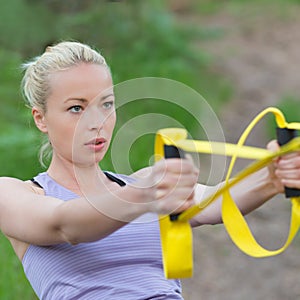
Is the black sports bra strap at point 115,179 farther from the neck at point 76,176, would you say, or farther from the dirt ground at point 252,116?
the dirt ground at point 252,116

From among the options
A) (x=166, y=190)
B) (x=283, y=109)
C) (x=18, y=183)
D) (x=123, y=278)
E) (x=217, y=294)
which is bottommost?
(x=217, y=294)

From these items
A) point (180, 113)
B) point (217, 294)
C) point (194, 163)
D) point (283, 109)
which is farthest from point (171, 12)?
point (194, 163)

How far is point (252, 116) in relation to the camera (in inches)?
323

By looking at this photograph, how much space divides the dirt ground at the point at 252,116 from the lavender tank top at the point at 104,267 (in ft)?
8.64

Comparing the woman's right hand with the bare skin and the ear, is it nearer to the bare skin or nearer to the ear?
the bare skin

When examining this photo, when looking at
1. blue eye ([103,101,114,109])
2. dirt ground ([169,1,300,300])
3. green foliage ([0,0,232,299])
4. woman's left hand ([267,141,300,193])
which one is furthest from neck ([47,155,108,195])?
green foliage ([0,0,232,299])

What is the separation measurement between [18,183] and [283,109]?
208 inches

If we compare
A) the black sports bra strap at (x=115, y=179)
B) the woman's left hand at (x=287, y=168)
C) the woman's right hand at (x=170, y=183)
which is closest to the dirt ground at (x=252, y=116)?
the black sports bra strap at (x=115, y=179)

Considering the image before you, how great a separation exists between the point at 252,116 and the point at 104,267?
5881 millimetres

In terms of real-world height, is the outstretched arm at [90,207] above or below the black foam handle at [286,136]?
Answer: below

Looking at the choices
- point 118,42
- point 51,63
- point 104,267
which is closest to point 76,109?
point 51,63

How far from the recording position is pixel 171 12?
1079 cm

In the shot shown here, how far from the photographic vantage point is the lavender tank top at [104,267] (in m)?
2.41

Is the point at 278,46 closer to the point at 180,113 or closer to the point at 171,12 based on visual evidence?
the point at 171,12
